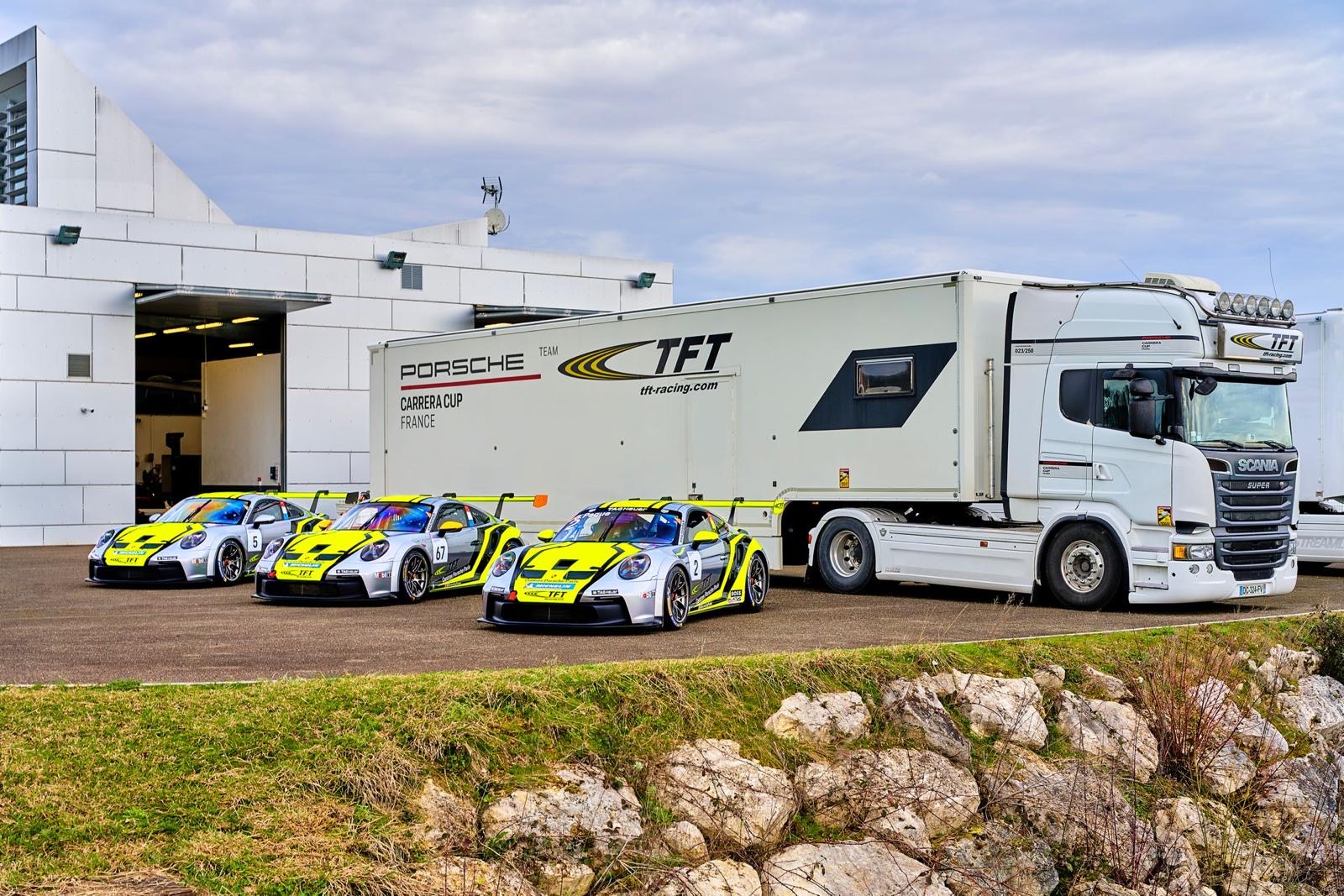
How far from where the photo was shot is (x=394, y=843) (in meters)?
7.43

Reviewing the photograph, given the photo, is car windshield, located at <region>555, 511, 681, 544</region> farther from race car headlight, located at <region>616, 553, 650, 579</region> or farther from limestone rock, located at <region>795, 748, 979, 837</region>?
limestone rock, located at <region>795, 748, 979, 837</region>

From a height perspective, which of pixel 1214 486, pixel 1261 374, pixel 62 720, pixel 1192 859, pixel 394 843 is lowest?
pixel 1192 859

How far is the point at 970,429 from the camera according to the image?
661 inches

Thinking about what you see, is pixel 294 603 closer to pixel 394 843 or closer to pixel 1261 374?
pixel 394 843

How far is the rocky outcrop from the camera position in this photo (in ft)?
34.3

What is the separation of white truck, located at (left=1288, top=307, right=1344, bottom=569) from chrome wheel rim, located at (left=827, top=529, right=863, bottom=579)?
721 centimetres

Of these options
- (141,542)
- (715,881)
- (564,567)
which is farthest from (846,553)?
(715,881)

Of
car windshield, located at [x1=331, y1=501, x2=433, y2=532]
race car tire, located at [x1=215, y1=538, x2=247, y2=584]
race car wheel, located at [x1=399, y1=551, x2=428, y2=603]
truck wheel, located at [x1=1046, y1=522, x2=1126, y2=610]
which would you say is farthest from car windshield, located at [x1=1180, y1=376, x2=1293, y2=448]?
race car tire, located at [x1=215, y1=538, x2=247, y2=584]

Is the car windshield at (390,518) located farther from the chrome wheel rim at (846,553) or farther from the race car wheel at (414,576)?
the chrome wheel rim at (846,553)

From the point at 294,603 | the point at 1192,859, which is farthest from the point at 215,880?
the point at 294,603

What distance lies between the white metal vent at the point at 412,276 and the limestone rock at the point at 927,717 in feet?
89.2

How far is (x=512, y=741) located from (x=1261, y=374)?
36.9 ft

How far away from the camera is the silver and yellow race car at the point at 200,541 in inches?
774

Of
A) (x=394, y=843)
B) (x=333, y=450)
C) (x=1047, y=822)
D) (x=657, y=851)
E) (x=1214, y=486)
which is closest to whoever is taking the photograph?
(x=394, y=843)
